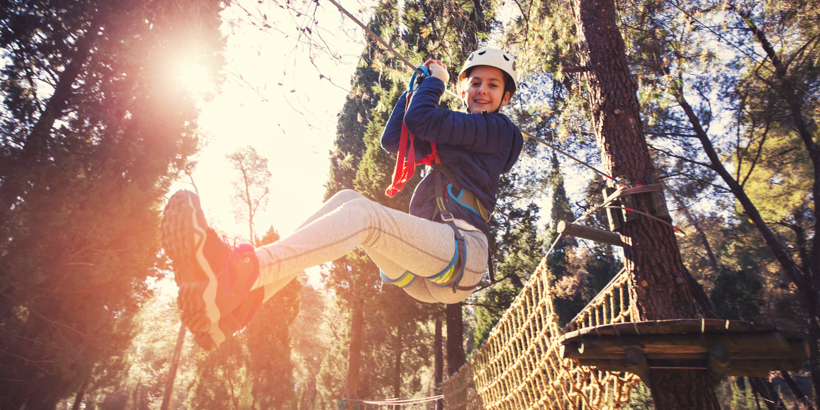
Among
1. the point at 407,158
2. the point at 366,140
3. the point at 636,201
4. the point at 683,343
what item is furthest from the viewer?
the point at 366,140

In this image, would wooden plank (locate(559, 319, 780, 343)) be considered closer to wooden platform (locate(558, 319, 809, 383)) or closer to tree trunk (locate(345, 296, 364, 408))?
wooden platform (locate(558, 319, 809, 383))

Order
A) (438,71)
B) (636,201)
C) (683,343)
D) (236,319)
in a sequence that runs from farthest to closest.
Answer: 1. (636,201)
2. (438,71)
3. (683,343)
4. (236,319)

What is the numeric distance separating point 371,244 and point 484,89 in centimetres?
114

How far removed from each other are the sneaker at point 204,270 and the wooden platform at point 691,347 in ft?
4.55

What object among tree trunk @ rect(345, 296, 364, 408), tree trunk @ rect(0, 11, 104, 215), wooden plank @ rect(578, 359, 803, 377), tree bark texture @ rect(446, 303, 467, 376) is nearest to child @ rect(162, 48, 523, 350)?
wooden plank @ rect(578, 359, 803, 377)

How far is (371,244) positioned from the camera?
1535mm

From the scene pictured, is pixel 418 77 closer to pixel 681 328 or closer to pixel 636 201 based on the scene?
pixel 636 201

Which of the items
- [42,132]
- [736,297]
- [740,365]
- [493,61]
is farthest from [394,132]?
[736,297]

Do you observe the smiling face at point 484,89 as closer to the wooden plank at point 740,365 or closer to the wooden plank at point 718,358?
the wooden plank at point 740,365

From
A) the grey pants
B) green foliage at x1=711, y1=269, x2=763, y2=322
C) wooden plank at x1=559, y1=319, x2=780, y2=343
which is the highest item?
green foliage at x1=711, y1=269, x2=763, y2=322

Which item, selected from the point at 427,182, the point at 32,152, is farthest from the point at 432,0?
the point at 32,152

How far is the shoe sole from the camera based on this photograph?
111 cm

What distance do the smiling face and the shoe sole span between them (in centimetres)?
150

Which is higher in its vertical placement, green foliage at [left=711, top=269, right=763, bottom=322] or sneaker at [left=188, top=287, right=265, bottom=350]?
green foliage at [left=711, top=269, right=763, bottom=322]
